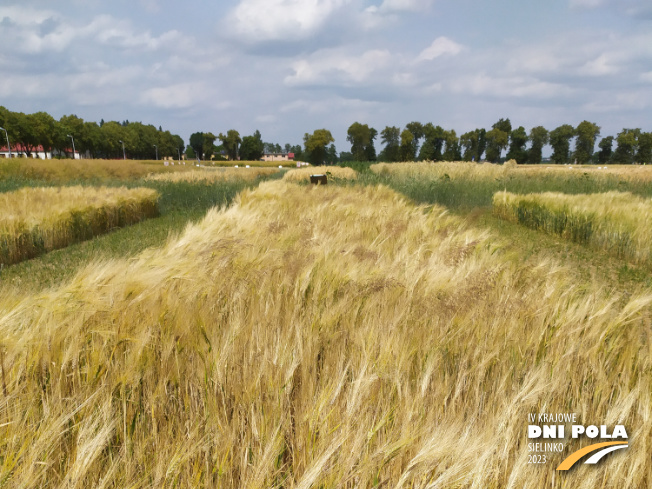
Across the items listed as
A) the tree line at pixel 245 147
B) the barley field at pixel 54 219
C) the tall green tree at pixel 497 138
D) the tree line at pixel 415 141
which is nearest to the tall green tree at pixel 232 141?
the tree line at pixel 245 147

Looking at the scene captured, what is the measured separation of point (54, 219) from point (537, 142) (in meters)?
84.0

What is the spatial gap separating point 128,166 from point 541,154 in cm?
7275

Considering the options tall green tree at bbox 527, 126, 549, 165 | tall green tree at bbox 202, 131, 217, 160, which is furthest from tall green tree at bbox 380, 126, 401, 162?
tall green tree at bbox 202, 131, 217, 160

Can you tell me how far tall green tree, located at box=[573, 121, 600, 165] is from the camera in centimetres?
6769

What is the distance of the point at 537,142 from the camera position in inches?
2918

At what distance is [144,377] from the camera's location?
1.25 m

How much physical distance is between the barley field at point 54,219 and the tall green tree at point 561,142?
7983 cm

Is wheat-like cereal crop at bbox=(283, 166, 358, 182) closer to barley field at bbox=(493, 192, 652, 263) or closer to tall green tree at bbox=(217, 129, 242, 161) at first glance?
barley field at bbox=(493, 192, 652, 263)

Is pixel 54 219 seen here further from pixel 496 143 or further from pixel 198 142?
pixel 198 142

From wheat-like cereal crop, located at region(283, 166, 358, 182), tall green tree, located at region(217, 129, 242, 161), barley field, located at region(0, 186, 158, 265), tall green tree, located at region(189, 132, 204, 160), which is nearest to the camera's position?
barley field, located at region(0, 186, 158, 265)

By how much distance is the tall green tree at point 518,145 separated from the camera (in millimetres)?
70125

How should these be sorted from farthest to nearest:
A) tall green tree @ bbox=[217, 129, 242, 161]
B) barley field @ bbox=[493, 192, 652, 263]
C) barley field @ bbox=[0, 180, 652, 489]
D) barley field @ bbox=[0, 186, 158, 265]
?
tall green tree @ bbox=[217, 129, 242, 161], barley field @ bbox=[0, 186, 158, 265], barley field @ bbox=[493, 192, 652, 263], barley field @ bbox=[0, 180, 652, 489]

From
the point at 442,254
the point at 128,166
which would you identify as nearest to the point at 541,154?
the point at 128,166

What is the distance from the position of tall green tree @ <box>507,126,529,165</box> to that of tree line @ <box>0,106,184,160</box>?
75.2 meters
